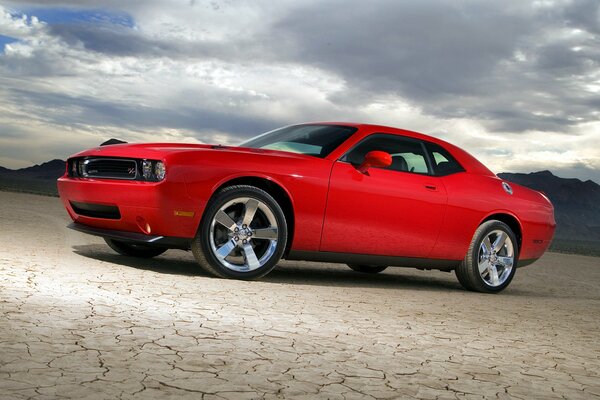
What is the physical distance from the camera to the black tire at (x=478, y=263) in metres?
7.91

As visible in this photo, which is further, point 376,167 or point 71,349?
point 376,167

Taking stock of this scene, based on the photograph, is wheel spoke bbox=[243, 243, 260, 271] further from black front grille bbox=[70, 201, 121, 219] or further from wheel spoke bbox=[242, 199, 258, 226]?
black front grille bbox=[70, 201, 121, 219]

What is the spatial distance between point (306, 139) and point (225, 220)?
1.34 metres

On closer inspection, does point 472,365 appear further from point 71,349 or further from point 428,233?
point 428,233

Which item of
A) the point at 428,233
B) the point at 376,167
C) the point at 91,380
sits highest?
the point at 376,167

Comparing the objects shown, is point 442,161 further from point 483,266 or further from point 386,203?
point 483,266

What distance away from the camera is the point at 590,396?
364 cm

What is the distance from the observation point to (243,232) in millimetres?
6438

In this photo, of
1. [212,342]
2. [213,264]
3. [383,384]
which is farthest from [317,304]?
[383,384]

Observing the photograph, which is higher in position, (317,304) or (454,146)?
(454,146)

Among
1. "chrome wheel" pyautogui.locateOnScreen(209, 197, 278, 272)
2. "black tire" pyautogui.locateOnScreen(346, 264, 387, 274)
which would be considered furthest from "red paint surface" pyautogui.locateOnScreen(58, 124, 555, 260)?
"black tire" pyautogui.locateOnScreen(346, 264, 387, 274)

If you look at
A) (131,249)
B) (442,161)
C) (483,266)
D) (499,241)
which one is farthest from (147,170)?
(499,241)

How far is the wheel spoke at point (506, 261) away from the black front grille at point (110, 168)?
4.05 meters

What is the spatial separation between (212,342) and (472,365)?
1.38 meters
